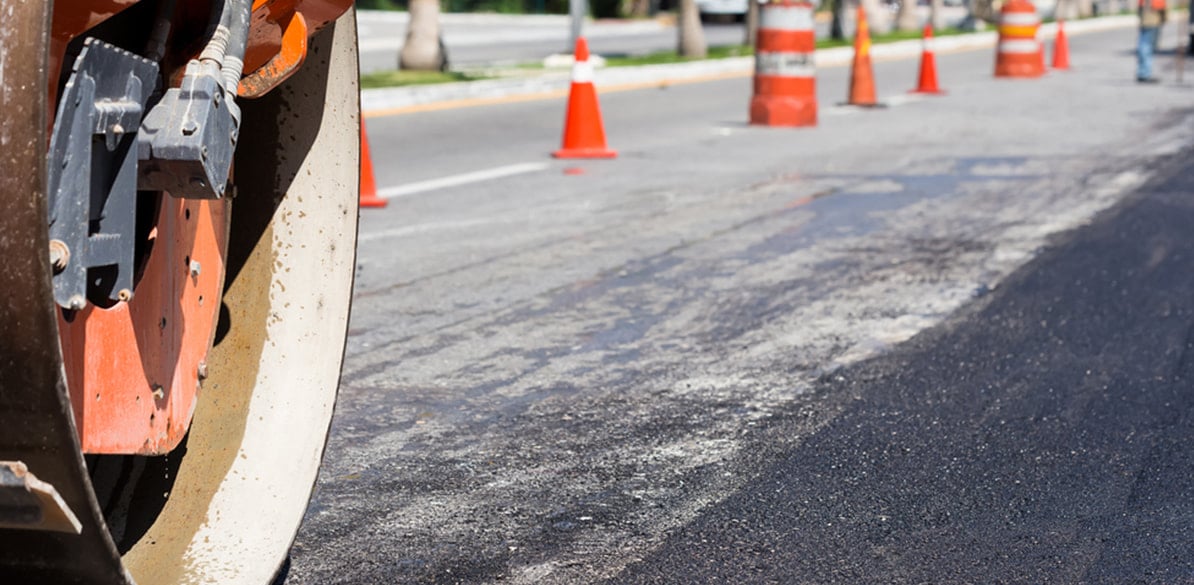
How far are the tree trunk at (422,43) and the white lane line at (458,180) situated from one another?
8.96 m

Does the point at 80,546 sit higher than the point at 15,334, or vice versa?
the point at 15,334

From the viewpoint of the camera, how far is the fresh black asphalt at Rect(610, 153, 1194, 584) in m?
3.32

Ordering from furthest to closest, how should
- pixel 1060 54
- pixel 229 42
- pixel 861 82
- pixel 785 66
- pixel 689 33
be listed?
pixel 689 33 < pixel 1060 54 < pixel 861 82 < pixel 785 66 < pixel 229 42

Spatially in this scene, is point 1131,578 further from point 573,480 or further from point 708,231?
point 708,231

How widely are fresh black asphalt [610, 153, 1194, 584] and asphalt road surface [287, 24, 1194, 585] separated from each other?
12 millimetres

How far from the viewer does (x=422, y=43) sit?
20.0 meters

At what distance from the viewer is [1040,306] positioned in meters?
6.15

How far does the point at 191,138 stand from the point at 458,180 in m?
8.18

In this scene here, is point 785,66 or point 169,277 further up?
point 169,277

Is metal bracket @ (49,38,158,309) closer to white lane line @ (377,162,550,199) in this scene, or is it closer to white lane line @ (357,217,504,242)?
white lane line @ (357,217,504,242)

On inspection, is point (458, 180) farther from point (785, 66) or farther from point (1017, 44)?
point (1017, 44)

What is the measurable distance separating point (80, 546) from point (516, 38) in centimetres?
3382

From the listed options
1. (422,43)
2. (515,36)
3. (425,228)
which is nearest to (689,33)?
(422,43)

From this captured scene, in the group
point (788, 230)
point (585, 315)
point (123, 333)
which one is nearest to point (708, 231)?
point (788, 230)
